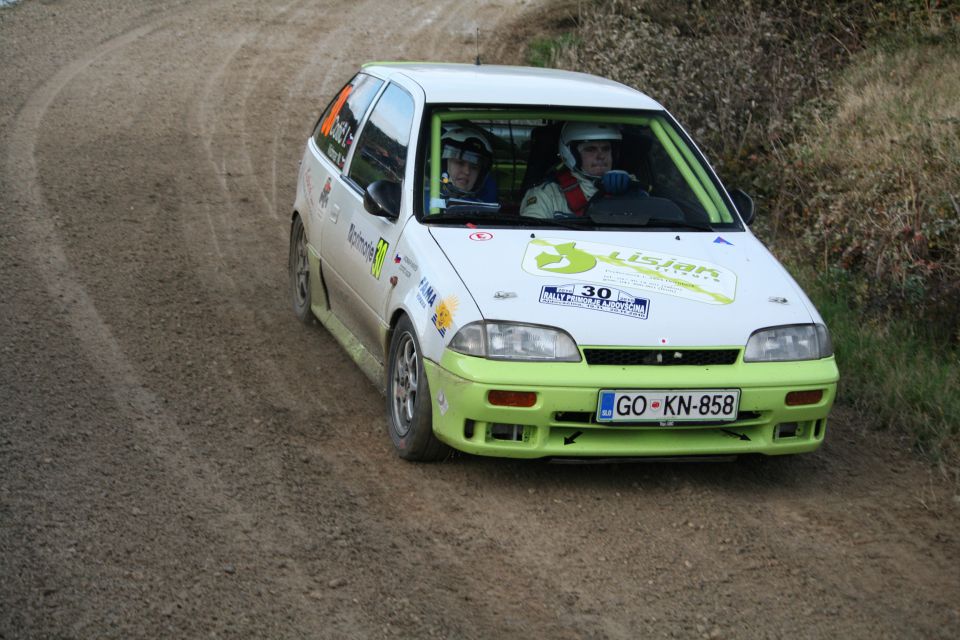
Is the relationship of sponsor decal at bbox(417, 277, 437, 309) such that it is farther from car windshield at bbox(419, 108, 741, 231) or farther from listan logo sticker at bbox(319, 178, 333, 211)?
listan logo sticker at bbox(319, 178, 333, 211)

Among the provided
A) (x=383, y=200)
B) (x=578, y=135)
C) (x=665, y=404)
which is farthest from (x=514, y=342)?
(x=578, y=135)

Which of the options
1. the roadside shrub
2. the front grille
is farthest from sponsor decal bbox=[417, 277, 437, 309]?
the roadside shrub

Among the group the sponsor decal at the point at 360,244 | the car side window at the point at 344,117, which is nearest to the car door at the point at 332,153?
the car side window at the point at 344,117

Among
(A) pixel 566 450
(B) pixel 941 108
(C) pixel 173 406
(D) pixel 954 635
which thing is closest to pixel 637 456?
(A) pixel 566 450

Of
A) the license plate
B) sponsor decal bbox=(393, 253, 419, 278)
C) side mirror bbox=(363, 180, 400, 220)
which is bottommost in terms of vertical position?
the license plate

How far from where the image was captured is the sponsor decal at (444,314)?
5.61 m

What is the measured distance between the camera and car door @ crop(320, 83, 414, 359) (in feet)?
21.6

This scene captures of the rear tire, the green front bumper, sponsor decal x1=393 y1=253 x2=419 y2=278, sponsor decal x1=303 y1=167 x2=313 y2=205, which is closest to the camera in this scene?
the green front bumper

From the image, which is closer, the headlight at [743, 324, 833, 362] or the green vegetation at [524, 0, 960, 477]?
the headlight at [743, 324, 833, 362]

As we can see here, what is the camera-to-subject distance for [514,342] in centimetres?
551

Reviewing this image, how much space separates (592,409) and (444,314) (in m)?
0.80

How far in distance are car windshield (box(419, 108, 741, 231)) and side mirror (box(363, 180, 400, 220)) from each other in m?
0.16

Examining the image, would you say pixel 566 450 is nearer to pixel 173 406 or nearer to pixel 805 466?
pixel 805 466

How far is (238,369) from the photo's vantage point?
7391 millimetres
